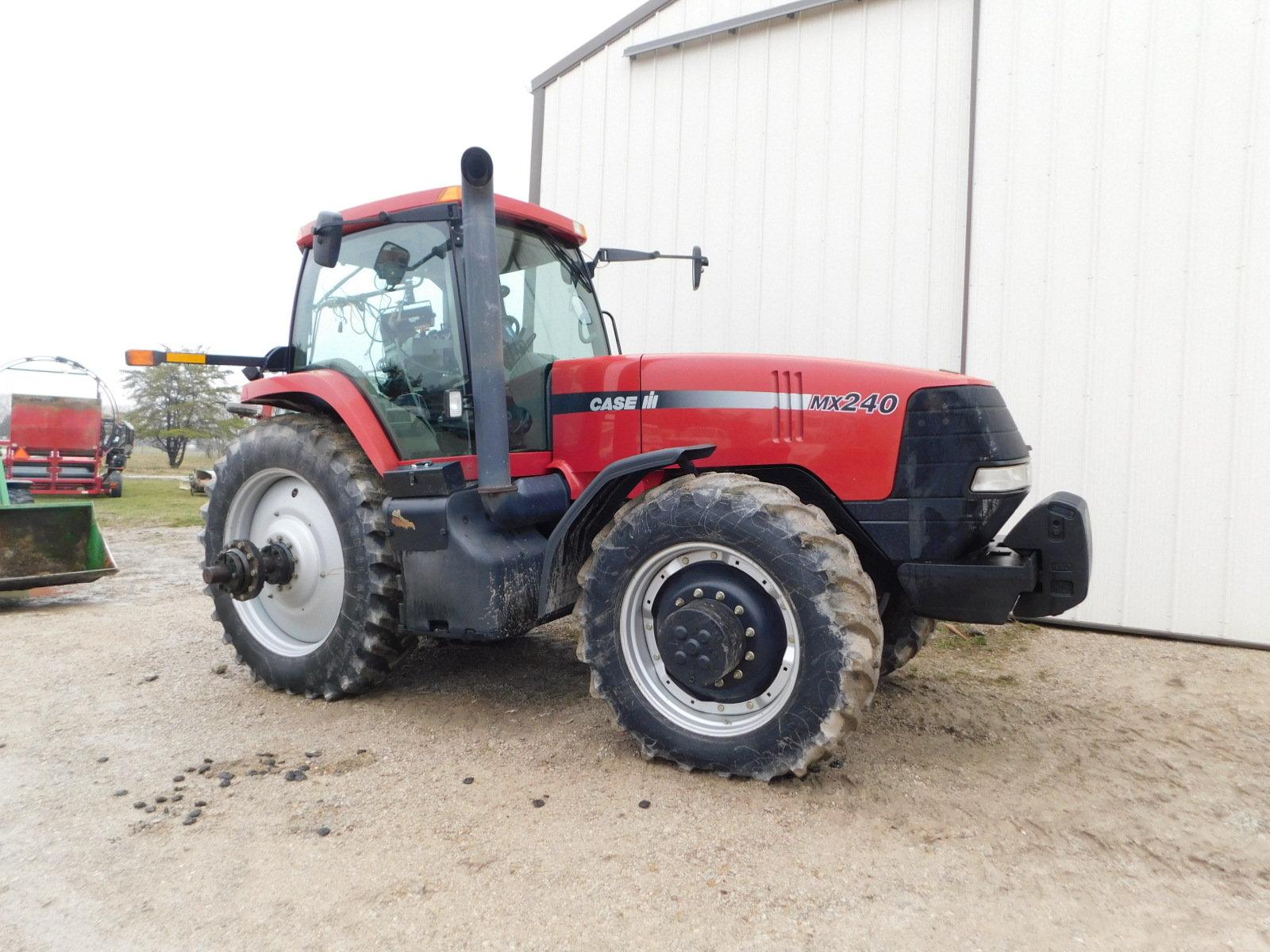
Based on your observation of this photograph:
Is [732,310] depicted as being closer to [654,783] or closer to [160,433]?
[654,783]

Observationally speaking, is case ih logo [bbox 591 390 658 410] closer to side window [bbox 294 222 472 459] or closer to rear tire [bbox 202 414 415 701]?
side window [bbox 294 222 472 459]

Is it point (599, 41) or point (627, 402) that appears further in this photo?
point (599, 41)

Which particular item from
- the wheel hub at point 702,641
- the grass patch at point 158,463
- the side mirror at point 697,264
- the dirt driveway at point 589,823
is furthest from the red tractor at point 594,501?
the grass patch at point 158,463

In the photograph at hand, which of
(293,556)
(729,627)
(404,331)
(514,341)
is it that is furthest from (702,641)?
(293,556)

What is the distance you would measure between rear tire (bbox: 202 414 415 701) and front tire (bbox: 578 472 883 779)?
1.08 m

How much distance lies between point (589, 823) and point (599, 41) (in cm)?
651

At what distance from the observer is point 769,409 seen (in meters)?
3.26

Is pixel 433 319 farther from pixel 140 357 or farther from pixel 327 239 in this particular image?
pixel 140 357

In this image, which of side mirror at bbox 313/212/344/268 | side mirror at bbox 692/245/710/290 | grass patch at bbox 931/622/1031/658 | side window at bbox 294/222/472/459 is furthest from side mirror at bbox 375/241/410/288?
grass patch at bbox 931/622/1031/658

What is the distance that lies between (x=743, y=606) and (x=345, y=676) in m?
1.94

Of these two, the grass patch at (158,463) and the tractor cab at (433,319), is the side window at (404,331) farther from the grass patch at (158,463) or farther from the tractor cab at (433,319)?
the grass patch at (158,463)

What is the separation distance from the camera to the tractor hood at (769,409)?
309 centimetres

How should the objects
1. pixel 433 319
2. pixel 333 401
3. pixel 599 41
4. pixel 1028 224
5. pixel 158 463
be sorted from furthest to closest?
pixel 158 463 → pixel 599 41 → pixel 1028 224 → pixel 333 401 → pixel 433 319

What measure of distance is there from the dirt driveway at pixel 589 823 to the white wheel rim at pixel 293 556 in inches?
12.9
